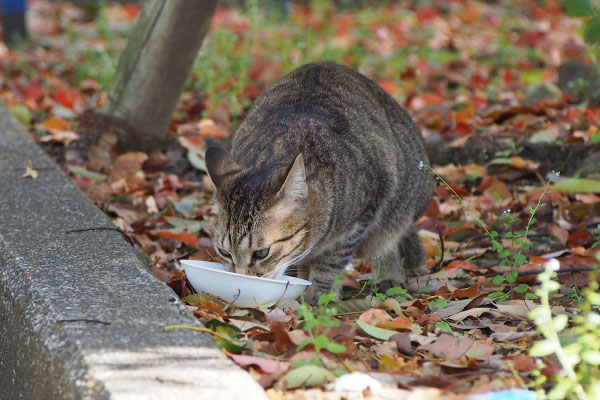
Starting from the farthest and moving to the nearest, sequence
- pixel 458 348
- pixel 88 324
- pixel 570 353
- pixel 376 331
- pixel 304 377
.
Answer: pixel 376 331
pixel 458 348
pixel 88 324
pixel 304 377
pixel 570 353

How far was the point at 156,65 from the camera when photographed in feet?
17.5

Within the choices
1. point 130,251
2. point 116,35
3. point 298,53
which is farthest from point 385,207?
point 116,35

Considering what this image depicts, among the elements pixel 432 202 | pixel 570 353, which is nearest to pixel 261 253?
pixel 570 353

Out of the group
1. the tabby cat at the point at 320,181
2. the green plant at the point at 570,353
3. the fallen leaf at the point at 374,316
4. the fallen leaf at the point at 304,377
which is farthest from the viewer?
the tabby cat at the point at 320,181

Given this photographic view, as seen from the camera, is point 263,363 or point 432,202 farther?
point 432,202

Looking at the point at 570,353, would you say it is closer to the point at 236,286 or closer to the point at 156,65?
the point at 236,286

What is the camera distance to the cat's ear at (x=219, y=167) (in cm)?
341

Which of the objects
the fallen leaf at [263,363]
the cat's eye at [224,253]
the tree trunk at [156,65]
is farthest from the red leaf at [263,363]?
the tree trunk at [156,65]

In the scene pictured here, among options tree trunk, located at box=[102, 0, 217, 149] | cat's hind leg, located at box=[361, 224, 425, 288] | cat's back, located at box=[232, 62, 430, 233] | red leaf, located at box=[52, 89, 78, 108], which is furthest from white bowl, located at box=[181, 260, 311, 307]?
red leaf, located at box=[52, 89, 78, 108]

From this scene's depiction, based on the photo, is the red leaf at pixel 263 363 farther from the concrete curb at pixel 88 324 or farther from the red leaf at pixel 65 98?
the red leaf at pixel 65 98

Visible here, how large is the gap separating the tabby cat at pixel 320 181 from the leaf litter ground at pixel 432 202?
0.24 meters

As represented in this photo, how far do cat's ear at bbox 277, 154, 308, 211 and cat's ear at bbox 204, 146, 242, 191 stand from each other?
0.90 feet

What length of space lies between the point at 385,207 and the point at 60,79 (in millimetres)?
4919

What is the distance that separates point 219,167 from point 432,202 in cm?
192
